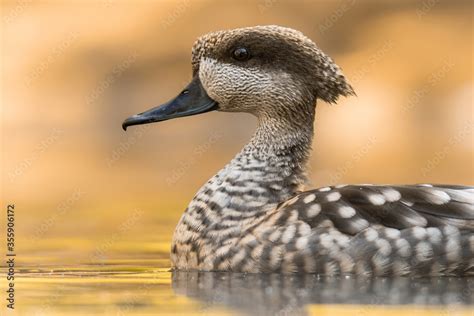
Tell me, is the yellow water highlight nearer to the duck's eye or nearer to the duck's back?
the duck's back

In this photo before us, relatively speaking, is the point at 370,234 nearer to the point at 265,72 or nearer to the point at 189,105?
the point at 265,72

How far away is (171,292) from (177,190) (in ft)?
20.9

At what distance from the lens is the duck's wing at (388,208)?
8.88 metres

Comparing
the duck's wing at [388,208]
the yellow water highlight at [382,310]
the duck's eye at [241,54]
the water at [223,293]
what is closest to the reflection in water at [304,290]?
the water at [223,293]

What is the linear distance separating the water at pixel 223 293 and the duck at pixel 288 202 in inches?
5.2

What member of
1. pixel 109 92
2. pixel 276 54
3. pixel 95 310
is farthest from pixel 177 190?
pixel 109 92

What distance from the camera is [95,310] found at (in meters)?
7.60

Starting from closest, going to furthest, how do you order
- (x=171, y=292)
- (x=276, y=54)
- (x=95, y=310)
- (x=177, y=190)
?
(x=95, y=310) → (x=171, y=292) → (x=276, y=54) → (x=177, y=190)

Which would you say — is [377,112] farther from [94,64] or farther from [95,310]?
[95,310]

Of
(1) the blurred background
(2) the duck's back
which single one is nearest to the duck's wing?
(2) the duck's back

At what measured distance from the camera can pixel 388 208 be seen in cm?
893

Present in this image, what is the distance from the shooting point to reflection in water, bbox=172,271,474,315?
25.8 feet

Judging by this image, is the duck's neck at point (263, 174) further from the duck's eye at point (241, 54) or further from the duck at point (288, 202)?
the duck's eye at point (241, 54)

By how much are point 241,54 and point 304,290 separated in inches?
84.6
